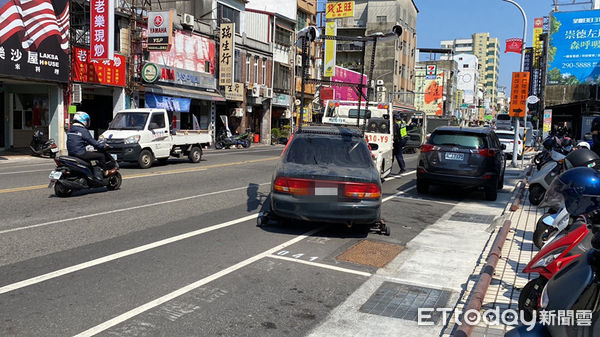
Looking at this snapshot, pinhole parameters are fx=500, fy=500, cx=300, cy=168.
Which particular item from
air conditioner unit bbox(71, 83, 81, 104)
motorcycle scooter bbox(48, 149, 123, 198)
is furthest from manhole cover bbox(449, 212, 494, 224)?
air conditioner unit bbox(71, 83, 81, 104)

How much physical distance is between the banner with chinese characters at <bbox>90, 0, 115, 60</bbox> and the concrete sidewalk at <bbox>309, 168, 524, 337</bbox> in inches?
777

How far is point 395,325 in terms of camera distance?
15.3 ft

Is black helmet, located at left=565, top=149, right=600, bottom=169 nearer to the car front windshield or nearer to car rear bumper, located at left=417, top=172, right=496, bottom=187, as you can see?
car rear bumper, located at left=417, top=172, right=496, bottom=187

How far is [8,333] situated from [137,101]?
26534 mm

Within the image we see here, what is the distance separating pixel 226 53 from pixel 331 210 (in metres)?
29.4

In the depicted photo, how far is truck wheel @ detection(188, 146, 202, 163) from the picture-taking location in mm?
19875

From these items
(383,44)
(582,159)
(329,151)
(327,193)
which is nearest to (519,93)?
(582,159)

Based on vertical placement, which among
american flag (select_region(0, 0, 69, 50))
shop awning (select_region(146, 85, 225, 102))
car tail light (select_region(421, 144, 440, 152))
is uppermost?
american flag (select_region(0, 0, 69, 50))

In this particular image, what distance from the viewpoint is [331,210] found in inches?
295

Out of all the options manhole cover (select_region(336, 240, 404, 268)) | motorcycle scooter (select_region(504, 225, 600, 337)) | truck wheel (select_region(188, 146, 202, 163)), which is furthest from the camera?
truck wheel (select_region(188, 146, 202, 163))

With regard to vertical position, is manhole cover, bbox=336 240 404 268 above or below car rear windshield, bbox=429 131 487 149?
below

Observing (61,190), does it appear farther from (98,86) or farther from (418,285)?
(98,86)

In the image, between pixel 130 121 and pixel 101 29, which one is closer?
pixel 130 121

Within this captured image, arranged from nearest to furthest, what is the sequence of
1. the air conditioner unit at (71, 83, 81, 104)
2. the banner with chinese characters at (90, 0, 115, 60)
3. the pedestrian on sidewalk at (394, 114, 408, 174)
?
the pedestrian on sidewalk at (394, 114, 408, 174), the banner with chinese characters at (90, 0, 115, 60), the air conditioner unit at (71, 83, 81, 104)
